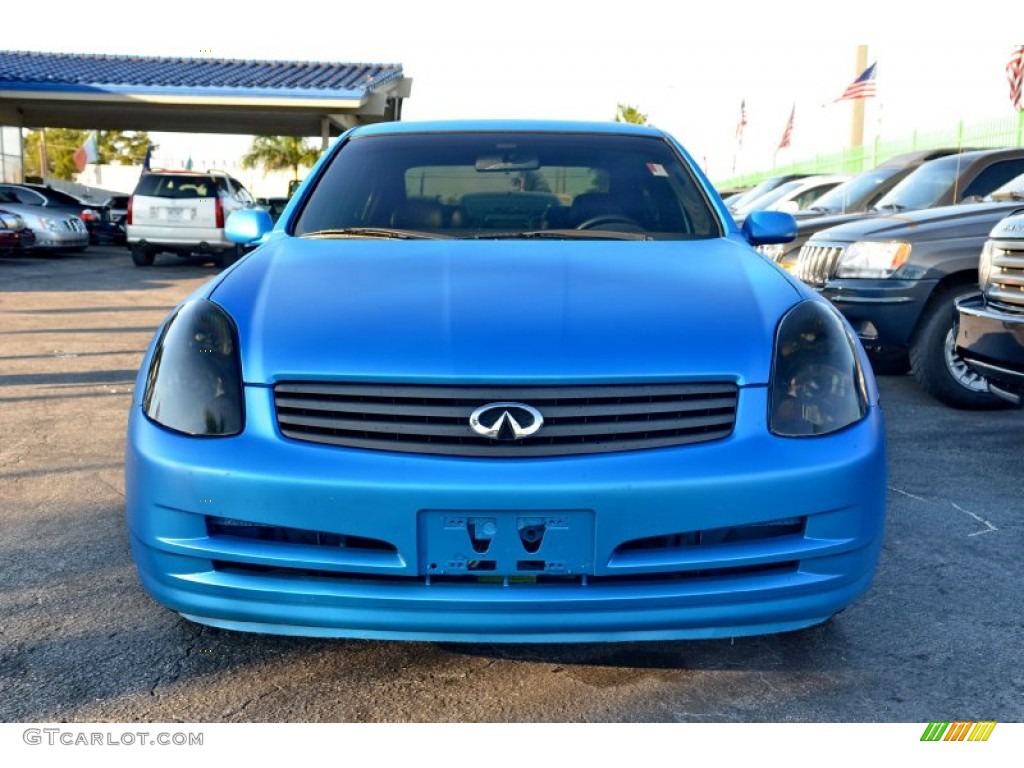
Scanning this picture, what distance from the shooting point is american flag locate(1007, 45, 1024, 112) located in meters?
16.2

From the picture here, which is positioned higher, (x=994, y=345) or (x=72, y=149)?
(x=994, y=345)

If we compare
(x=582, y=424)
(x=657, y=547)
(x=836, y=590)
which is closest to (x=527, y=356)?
(x=582, y=424)

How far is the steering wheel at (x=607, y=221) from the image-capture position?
335 cm

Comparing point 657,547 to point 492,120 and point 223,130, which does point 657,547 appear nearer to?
point 492,120

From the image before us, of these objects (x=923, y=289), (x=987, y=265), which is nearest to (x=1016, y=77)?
(x=923, y=289)

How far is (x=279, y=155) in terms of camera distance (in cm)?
4356

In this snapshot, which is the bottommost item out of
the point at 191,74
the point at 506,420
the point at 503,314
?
the point at 506,420

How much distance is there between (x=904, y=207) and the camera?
802 centimetres

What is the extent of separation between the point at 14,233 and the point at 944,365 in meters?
14.7

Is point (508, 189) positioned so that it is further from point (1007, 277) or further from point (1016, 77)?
point (1016, 77)

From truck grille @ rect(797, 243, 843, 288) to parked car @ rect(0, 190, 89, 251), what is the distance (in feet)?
44.6

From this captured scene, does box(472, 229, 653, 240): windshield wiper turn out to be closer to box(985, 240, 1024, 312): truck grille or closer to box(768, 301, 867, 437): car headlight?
box(768, 301, 867, 437): car headlight

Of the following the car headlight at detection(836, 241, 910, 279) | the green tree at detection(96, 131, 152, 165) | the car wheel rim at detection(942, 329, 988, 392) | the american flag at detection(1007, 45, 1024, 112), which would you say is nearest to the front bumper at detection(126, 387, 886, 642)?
the car wheel rim at detection(942, 329, 988, 392)

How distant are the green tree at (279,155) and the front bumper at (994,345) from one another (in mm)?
41075
